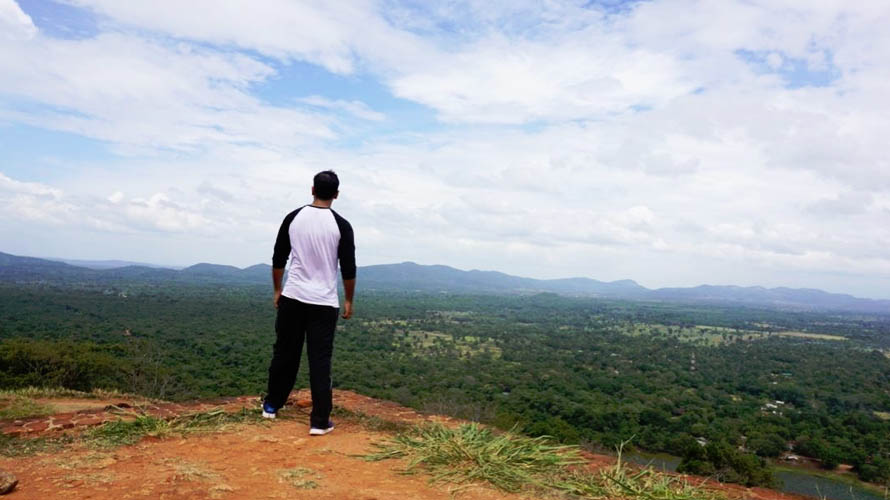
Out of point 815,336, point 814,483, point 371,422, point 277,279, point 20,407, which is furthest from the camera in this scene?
point 815,336

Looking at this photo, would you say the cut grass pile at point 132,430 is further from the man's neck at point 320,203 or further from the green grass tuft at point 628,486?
the green grass tuft at point 628,486

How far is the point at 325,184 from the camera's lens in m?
4.05

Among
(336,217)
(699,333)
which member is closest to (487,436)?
(336,217)

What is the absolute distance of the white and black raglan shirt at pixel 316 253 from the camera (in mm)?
3967

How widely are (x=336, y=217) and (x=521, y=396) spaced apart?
3038 centimetres

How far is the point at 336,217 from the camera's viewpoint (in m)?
4.04

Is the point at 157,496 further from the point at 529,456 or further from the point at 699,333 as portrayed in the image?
the point at 699,333

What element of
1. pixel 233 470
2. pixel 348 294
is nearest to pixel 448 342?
pixel 348 294

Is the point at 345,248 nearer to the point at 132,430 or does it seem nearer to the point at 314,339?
the point at 314,339

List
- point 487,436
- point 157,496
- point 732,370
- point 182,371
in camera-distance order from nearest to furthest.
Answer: point 157,496
point 487,436
point 182,371
point 732,370

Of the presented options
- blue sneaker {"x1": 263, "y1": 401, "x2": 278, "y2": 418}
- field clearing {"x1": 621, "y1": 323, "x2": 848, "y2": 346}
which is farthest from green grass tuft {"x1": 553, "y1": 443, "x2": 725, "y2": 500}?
field clearing {"x1": 621, "y1": 323, "x2": 848, "y2": 346}

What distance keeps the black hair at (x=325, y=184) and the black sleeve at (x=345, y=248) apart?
143 millimetres

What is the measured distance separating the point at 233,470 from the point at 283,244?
170 centimetres

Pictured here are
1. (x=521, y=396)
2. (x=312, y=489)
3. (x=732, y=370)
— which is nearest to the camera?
(x=312, y=489)
